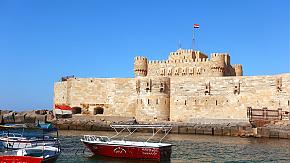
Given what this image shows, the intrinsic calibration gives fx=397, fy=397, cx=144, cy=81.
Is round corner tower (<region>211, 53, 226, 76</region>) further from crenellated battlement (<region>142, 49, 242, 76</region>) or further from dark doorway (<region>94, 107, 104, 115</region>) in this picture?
dark doorway (<region>94, 107, 104, 115</region>)

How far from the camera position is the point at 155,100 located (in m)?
38.5

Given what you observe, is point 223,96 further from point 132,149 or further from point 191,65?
point 132,149

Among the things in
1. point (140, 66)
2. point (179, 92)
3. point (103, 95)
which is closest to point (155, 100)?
point (179, 92)

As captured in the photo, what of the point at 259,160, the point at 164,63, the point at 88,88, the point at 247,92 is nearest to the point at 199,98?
the point at 247,92

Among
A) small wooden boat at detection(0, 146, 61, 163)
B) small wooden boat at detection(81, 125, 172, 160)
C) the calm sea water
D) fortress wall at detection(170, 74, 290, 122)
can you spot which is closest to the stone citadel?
fortress wall at detection(170, 74, 290, 122)

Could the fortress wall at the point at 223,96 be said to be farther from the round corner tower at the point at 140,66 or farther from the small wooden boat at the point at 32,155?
the small wooden boat at the point at 32,155

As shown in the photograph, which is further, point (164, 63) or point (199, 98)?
point (164, 63)

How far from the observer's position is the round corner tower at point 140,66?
149ft

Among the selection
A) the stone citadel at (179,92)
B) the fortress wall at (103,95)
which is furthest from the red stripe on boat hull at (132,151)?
the fortress wall at (103,95)

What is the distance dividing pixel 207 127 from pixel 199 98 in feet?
16.4

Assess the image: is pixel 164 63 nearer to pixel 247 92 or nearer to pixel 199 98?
pixel 199 98

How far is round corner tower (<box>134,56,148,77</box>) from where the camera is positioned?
149ft

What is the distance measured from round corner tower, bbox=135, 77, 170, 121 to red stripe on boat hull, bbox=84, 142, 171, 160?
18.3 meters

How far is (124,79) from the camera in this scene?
138 ft
